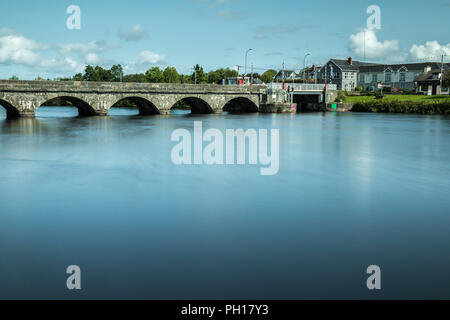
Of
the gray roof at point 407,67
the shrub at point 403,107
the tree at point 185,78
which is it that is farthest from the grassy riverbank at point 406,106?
the tree at point 185,78

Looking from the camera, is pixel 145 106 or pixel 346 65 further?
pixel 346 65

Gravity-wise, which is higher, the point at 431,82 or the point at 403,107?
the point at 431,82

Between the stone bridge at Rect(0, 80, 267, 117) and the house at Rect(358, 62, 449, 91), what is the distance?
6281 cm

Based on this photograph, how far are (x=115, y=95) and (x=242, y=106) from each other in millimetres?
28063

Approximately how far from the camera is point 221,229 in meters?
10.0

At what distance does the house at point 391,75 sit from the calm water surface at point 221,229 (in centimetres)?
10734

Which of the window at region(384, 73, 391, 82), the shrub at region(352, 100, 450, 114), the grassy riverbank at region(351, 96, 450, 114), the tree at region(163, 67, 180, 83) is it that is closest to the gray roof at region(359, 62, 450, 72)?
the window at region(384, 73, 391, 82)

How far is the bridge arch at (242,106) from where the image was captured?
7251 centimetres

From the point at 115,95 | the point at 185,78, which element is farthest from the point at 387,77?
the point at 115,95

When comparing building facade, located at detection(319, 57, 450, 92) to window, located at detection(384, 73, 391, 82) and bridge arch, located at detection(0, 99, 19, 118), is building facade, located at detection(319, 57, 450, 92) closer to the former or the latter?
window, located at detection(384, 73, 391, 82)

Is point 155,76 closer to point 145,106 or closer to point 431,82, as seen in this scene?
point 145,106

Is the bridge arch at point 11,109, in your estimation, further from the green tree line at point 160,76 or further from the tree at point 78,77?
the tree at point 78,77

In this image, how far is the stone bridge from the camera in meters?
46.8
